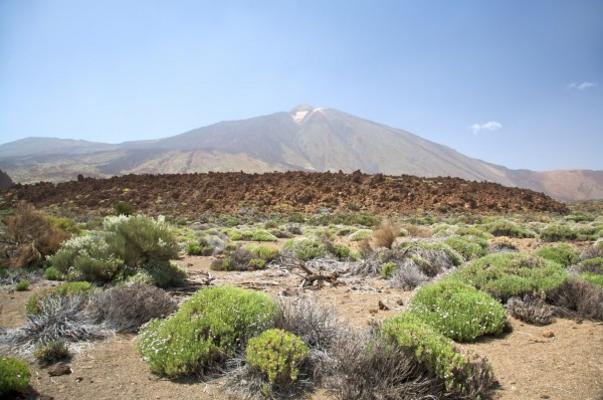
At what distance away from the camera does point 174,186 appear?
2908 centimetres

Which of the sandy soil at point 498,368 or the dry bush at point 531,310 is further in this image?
the dry bush at point 531,310

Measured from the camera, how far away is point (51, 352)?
392 centimetres

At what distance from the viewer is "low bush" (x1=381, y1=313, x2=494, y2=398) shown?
3.30m

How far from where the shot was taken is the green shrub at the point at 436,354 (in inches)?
131

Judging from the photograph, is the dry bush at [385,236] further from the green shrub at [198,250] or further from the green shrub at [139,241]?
the green shrub at [139,241]

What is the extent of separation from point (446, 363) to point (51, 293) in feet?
15.8

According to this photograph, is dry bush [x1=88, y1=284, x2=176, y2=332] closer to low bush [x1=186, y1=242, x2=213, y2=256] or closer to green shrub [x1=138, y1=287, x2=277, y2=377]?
green shrub [x1=138, y1=287, x2=277, y2=377]

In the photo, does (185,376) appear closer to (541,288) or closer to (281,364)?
(281,364)

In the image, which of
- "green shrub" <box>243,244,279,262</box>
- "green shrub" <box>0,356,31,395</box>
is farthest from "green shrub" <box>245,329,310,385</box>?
"green shrub" <box>243,244,279,262</box>

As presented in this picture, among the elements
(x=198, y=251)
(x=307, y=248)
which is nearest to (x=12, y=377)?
(x=307, y=248)

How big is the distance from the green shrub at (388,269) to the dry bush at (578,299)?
283cm

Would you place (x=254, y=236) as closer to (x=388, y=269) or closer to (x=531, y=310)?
(x=388, y=269)

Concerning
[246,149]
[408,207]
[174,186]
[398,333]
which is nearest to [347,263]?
[398,333]

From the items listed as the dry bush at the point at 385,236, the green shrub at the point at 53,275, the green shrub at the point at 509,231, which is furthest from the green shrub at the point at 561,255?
the green shrub at the point at 53,275
